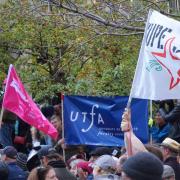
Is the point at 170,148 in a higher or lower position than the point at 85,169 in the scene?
higher

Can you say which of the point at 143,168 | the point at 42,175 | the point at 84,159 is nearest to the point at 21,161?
the point at 84,159

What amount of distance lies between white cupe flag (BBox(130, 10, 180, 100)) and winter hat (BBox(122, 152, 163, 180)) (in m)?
2.94

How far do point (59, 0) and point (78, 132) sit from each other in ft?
12.8

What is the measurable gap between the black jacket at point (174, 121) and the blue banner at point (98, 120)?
0.50 meters

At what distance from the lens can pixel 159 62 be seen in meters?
7.54

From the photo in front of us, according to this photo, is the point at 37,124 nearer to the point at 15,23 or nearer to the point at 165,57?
the point at 165,57

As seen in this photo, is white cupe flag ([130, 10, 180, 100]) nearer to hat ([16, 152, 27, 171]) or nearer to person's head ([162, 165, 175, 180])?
person's head ([162, 165, 175, 180])

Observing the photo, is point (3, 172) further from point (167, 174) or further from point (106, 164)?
point (167, 174)

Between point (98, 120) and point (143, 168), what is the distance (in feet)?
18.8

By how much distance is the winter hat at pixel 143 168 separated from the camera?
4195mm

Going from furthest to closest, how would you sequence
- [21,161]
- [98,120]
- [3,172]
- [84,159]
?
1. [84,159]
2. [98,120]
3. [21,161]
4. [3,172]

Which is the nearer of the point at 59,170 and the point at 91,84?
the point at 59,170

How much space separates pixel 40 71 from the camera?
65.2 ft

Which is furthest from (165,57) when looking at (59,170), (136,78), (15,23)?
(15,23)
